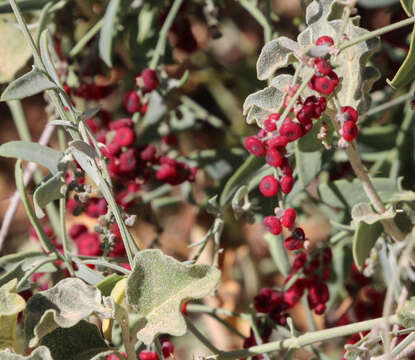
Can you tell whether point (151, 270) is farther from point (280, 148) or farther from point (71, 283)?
point (280, 148)

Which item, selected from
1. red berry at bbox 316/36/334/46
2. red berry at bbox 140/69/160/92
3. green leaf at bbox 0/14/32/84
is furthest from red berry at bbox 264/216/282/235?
green leaf at bbox 0/14/32/84

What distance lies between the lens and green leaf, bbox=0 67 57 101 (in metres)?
0.79

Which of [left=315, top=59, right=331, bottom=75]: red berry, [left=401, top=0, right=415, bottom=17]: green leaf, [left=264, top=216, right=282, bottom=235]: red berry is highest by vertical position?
[left=401, top=0, right=415, bottom=17]: green leaf

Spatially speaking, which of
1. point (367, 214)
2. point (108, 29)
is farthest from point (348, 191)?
point (108, 29)

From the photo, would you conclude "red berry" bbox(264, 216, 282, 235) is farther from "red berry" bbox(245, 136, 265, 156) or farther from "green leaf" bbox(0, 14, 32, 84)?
"green leaf" bbox(0, 14, 32, 84)

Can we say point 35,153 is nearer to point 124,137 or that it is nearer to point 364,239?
point 124,137

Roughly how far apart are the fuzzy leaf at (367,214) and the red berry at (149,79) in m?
0.40

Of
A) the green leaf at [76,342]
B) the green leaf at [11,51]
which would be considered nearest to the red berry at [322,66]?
the green leaf at [76,342]

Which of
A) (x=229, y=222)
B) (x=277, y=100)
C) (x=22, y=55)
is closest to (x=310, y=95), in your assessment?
(x=277, y=100)

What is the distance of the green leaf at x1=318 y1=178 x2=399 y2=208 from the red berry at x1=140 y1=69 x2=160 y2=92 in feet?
1.00

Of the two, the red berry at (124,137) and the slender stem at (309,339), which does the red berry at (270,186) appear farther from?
the red berry at (124,137)

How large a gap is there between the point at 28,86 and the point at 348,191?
475mm

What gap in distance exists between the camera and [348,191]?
104 centimetres

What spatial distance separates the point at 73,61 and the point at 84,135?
1.69ft
